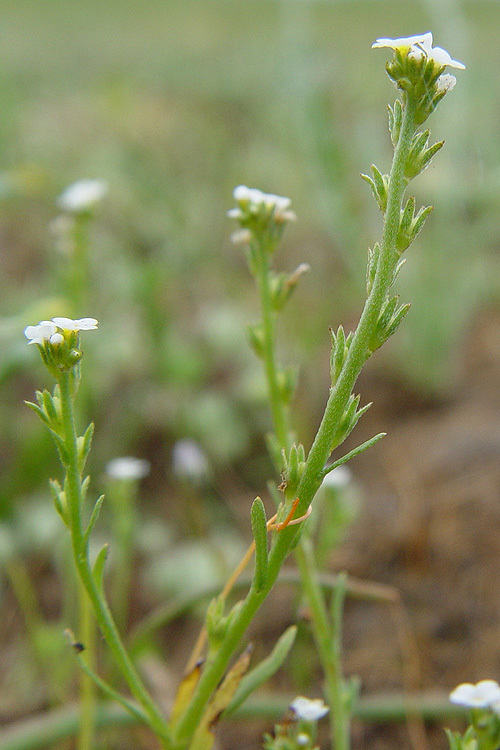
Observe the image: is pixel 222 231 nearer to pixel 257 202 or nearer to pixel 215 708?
pixel 257 202

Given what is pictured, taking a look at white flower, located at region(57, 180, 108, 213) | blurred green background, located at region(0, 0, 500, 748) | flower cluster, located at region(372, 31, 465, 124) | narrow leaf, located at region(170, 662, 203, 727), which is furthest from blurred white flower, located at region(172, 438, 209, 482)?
flower cluster, located at region(372, 31, 465, 124)

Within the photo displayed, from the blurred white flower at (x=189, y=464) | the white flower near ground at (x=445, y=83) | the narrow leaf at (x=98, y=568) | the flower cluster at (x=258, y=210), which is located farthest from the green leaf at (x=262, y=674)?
the blurred white flower at (x=189, y=464)

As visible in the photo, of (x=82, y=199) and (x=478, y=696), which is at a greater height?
(x=82, y=199)

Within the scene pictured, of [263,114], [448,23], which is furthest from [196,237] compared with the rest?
[263,114]

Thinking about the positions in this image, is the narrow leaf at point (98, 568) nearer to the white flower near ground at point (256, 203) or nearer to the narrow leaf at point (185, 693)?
the narrow leaf at point (185, 693)

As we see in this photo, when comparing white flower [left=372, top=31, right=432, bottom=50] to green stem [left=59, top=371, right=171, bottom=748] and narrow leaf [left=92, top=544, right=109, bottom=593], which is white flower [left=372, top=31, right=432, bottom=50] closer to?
green stem [left=59, top=371, right=171, bottom=748]

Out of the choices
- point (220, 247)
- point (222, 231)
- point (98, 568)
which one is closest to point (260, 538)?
point (98, 568)
